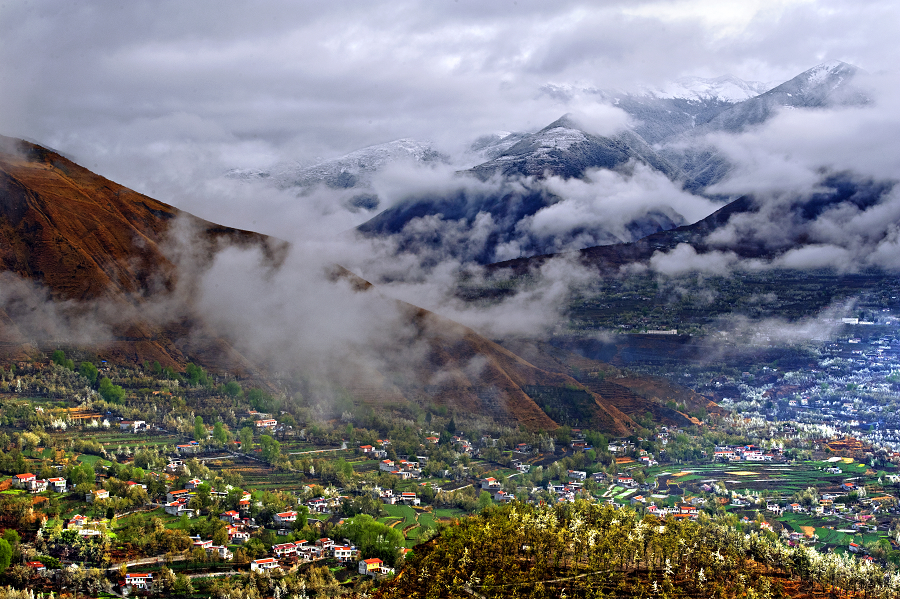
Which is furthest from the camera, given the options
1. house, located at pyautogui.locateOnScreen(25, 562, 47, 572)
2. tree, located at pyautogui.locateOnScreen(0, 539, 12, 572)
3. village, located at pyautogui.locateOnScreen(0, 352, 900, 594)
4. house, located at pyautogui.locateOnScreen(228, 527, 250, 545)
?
house, located at pyautogui.locateOnScreen(228, 527, 250, 545)

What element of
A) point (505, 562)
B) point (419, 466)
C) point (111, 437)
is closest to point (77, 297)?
point (111, 437)

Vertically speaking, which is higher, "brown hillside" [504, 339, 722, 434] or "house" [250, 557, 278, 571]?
"brown hillside" [504, 339, 722, 434]

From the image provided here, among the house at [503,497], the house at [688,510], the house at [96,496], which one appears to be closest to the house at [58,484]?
the house at [96,496]

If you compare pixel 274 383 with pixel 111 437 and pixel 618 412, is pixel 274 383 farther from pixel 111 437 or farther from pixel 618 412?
pixel 618 412

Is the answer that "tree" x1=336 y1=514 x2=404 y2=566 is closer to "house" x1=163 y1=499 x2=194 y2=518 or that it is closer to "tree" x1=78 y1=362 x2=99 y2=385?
"house" x1=163 y1=499 x2=194 y2=518

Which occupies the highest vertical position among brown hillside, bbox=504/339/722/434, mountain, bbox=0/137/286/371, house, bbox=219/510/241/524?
mountain, bbox=0/137/286/371

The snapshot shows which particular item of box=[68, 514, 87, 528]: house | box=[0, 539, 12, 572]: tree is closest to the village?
box=[68, 514, 87, 528]: house
